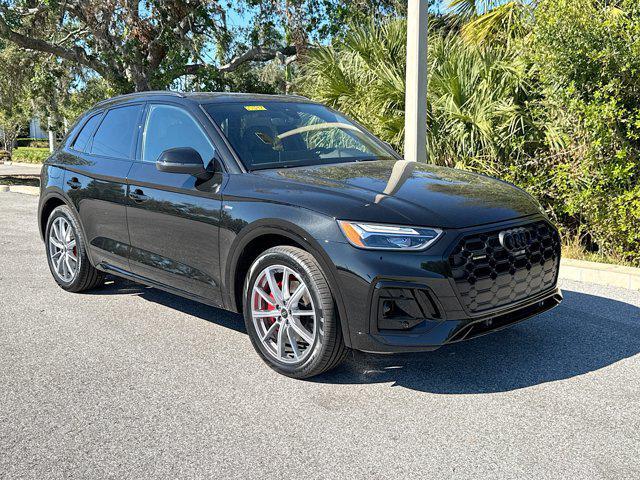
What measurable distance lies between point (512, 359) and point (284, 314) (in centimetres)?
154

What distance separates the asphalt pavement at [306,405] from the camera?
10.1ft

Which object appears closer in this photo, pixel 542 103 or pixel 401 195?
pixel 401 195

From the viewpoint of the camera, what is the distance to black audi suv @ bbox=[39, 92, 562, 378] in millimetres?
3654

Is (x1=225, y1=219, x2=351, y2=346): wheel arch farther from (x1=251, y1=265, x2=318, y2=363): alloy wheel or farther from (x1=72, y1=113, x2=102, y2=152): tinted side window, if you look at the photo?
(x1=72, y1=113, x2=102, y2=152): tinted side window

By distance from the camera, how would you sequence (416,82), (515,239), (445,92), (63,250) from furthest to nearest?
(445,92), (416,82), (63,250), (515,239)

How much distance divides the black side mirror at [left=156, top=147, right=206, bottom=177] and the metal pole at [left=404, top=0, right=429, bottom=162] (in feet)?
12.0

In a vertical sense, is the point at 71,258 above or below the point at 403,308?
below

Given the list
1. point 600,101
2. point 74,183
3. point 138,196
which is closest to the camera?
point 138,196

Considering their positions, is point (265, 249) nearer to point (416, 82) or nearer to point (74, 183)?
point (74, 183)

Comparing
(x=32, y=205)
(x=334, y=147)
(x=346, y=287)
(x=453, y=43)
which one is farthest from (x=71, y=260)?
(x=32, y=205)

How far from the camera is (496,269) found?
381cm

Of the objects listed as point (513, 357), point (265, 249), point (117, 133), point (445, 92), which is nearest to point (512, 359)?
point (513, 357)

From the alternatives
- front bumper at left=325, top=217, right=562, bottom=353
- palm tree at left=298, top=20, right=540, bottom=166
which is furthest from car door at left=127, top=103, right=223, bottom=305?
palm tree at left=298, top=20, right=540, bottom=166

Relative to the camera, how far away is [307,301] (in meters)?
3.99
